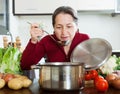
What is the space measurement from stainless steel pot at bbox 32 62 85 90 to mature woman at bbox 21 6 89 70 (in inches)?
9.8

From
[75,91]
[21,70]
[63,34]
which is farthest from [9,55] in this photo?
[75,91]

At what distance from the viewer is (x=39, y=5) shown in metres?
2.70

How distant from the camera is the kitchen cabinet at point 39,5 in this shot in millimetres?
2691

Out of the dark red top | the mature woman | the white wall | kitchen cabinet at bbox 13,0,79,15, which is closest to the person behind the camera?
the mature woman

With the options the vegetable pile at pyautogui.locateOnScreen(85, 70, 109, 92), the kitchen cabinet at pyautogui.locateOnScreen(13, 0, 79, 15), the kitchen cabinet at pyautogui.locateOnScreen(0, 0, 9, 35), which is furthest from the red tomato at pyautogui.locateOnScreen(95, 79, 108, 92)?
the kitchen cabinet at pyautogui.locateOnScreen(13, 0, 79, 15)

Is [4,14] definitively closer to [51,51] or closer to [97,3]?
[97,3]

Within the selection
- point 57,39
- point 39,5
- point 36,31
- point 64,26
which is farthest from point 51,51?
point 39,5

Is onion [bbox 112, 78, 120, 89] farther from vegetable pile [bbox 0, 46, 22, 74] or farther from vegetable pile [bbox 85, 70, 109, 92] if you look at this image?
vegetable pile [bbox 0, 46, 22, 74]

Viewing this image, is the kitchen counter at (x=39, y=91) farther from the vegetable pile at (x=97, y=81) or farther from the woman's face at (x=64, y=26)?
the woman's face at (x=64, y=26)

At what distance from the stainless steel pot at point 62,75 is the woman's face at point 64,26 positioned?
15.0 inches

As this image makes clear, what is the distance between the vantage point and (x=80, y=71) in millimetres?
810

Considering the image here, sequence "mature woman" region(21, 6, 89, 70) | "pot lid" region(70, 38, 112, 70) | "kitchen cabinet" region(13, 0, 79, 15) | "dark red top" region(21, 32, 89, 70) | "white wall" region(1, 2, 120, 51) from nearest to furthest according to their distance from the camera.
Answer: "pot lid" region(70, 38, 112, 70) < "mature woman" region(21, 6, 89, 70) < "dark red top" region(21, 32, 89, 70) < "kitchen cabinet" region(13, 0, 79, 15) < "white wall" region(1, 2, 120, 51)

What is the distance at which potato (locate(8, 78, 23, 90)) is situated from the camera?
856 mm

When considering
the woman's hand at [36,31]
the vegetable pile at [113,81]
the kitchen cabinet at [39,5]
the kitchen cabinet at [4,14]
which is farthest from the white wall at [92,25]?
the vegetable pile at [113,81]
